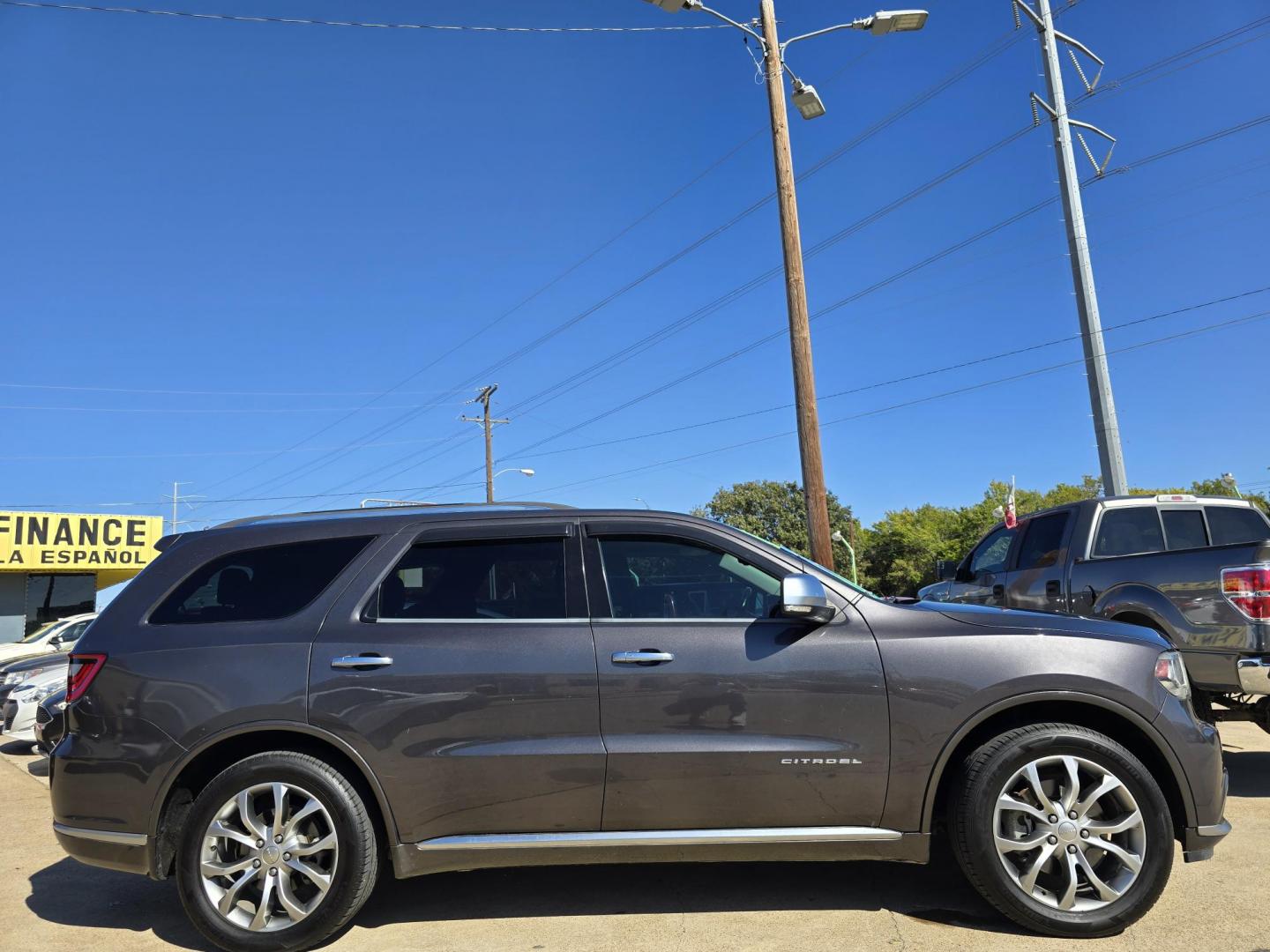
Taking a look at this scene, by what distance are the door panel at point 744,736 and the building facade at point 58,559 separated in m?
34.3

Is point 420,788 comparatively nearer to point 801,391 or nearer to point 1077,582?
point 1077,582

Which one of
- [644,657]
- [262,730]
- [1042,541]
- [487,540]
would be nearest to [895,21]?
[1042,541]

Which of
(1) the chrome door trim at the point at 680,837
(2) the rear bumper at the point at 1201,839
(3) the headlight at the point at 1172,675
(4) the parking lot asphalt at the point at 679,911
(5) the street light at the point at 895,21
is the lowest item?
(4) the parking lot asphalt at the point at 679,911

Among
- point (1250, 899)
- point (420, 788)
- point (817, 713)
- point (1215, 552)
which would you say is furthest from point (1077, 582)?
point (420, 788)

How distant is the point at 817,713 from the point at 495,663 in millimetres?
1341

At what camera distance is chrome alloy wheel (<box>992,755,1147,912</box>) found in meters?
3.74

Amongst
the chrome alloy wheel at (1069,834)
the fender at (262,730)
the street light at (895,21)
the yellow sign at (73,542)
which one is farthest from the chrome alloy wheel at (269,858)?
the yellow sign at (73,542)

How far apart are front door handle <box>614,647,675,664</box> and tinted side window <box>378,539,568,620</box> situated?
1.12ft

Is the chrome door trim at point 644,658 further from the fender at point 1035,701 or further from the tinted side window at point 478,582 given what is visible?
the fender at point 1035,701

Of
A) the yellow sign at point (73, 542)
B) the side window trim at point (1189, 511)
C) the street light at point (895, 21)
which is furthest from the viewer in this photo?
the yellow sign at point (73, 542)

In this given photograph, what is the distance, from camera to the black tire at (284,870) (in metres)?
3.79

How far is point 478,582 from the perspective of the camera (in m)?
4.18

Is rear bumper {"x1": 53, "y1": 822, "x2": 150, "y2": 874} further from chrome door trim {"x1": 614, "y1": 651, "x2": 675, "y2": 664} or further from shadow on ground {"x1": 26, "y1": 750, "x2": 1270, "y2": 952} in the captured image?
chrome door trim {"x1": 614, "y1": 651, "x2": 675, "y2": 664}

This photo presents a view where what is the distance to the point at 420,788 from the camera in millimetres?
3834
